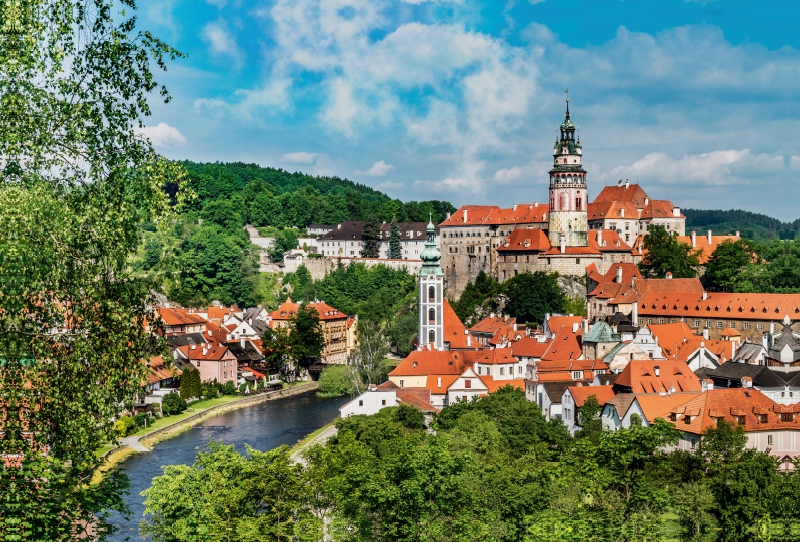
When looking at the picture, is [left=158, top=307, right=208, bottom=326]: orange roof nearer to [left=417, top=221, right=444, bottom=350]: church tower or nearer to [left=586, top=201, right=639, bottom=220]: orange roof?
[left=417, top=221, right=444, bottom=350]: church tower

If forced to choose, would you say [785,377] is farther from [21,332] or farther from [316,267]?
[316,267]

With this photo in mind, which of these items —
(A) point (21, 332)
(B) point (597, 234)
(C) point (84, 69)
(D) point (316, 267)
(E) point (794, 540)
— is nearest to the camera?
(A) point (21, 332)

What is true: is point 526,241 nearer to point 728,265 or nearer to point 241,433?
point 728,265

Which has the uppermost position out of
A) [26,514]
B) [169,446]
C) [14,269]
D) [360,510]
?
[14,269]

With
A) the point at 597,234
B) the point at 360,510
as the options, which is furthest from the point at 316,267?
the point at 360,510

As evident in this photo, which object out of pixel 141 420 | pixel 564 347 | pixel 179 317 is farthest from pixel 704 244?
pixel 141 420

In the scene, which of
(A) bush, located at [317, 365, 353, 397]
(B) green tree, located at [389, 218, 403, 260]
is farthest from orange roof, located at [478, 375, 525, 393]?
(B) green tree, located at [389, 218, 403, 260]
